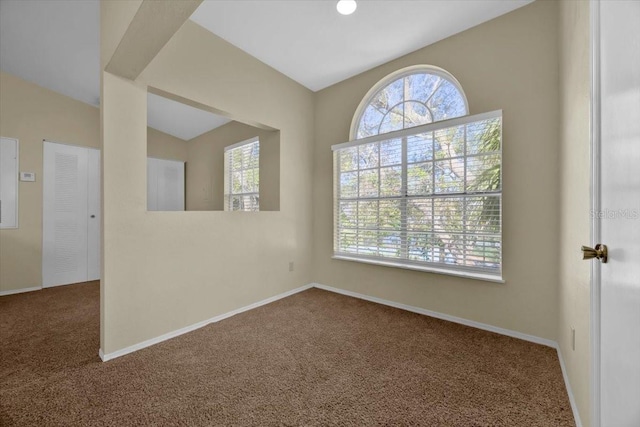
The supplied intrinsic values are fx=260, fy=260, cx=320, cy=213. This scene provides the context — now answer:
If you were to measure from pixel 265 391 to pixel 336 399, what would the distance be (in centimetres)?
43

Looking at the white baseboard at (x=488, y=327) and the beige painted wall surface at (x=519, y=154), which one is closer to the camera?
the white baseboard at (x=488, y=327)

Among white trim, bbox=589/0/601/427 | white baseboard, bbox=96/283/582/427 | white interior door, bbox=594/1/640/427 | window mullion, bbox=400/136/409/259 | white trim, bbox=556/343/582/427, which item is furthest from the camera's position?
window mullion, bbox=400/136/409/259

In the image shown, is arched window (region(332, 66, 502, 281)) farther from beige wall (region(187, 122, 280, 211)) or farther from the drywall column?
the drywall column

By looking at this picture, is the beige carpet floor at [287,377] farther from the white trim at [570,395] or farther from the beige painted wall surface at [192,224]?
the beige painted wall surface at [192,224]

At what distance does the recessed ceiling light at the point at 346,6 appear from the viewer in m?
2.20

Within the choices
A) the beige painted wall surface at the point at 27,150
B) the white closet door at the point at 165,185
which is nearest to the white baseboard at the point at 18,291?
the beige painted wall surface at the point at 27,150

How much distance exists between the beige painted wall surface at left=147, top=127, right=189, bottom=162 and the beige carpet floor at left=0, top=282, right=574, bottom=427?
3.18m

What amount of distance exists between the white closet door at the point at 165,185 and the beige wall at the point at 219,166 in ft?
0.53

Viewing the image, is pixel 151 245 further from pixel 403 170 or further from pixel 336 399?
pixel 403 170

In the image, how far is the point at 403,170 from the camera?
115 inches

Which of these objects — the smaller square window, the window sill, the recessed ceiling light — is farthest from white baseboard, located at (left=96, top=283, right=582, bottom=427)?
the recessed ceiling light

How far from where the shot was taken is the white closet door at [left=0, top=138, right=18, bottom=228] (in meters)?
3.35

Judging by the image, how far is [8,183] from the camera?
11.1 feet

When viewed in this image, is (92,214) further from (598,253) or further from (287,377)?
(598,253)
